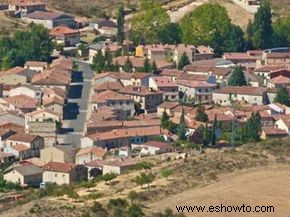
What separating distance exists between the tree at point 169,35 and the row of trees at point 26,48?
179 inches

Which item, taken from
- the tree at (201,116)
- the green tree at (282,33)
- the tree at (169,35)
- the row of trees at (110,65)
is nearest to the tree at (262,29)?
the green tree at (282,33)

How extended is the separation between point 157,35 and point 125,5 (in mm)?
7187

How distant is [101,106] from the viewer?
130ft

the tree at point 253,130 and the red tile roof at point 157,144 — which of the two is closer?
the red tile roof at point 157,144

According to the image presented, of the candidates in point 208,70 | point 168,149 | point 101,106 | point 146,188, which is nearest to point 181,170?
point 146,188

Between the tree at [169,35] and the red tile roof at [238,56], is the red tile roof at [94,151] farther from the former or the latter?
the tree at [169,35]

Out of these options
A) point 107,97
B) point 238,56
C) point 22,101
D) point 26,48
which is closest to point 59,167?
point 107,97

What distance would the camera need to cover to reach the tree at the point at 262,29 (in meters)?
48.1

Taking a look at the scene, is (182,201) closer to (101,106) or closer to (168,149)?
(168,149)

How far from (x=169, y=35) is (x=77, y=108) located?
984 cm

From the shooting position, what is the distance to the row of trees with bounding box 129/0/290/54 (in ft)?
158

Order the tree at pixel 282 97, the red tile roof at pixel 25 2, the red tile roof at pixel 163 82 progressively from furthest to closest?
the red tile roof at pixel 25 2 < the red tile roof at pixel 163 82 < the tree at pixel 282 97

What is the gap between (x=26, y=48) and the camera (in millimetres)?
46844

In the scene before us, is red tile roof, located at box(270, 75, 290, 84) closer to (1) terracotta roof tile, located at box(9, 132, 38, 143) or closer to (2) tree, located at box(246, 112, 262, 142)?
(2) tree, located at box(246, 112, 262, 142)
